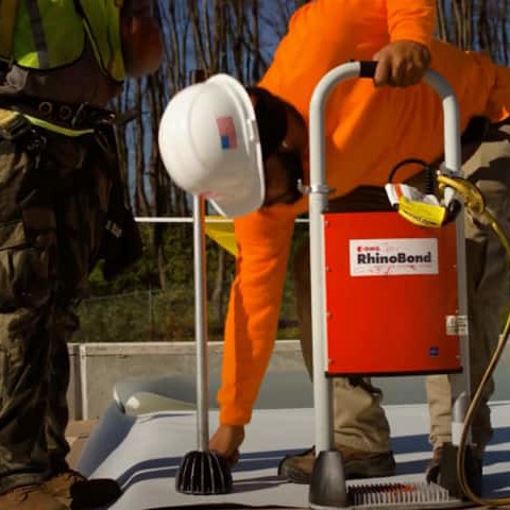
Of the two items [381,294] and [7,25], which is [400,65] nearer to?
[381,294]

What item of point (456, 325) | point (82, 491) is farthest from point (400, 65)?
point (82, 491)

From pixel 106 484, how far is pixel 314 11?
1072 mm

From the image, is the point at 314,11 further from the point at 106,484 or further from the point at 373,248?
the point at 106,484

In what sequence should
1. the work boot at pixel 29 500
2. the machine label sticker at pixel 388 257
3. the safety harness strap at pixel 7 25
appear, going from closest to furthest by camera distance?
the machine label sticker at pixel 388 257
the work boot at pixel 29 500
the safety harness strap at pixel 7 25

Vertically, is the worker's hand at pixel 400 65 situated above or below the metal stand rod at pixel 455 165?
above

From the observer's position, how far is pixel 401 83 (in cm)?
214

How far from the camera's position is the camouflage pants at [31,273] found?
7.76ft

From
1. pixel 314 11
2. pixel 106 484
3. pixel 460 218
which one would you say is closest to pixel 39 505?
pixel 106 484

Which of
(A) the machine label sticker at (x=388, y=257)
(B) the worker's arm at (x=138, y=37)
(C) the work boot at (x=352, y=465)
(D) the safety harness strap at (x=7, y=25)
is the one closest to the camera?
(A) the machine label sticker at (x=388, y=257)

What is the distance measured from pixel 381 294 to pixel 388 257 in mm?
67

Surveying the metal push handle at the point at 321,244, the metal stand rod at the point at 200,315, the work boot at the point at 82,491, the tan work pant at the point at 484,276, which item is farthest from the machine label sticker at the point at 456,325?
the work boot at the point at 82,491

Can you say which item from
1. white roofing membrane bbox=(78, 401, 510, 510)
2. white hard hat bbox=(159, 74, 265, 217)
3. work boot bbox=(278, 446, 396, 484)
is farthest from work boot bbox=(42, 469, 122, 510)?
white hard hat bbox=(159, 74, 265, 217)

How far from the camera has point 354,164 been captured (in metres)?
2.40

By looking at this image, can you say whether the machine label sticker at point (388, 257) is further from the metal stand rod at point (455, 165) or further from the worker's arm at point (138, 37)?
the worker's arm at point (138, 37)
